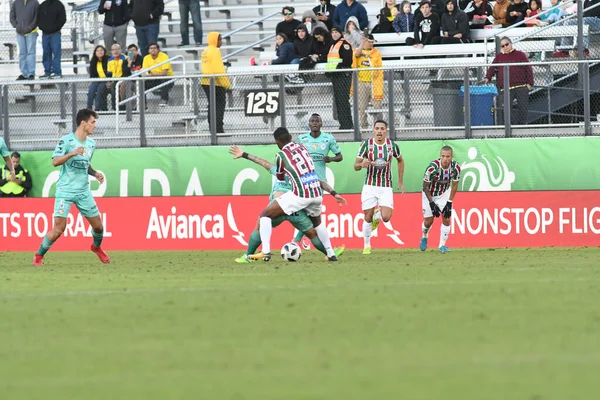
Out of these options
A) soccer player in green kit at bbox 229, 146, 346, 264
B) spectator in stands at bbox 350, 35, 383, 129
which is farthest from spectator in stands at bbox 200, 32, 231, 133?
soccer player in green kit at bbox 229, 146, 346, 264

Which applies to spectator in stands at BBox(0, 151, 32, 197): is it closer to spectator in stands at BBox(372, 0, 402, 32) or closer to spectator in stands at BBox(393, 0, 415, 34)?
spectator in stands at BBox(372, 0, 402, 32)

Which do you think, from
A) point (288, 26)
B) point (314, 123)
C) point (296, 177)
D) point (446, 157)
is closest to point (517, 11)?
point (288, 26)

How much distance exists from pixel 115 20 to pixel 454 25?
8.22 metres

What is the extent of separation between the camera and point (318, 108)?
75.8 ft

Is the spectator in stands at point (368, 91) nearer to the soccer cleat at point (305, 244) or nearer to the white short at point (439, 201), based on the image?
the soccer cleat at point (305, 244)

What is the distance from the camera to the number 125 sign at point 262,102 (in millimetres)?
22969

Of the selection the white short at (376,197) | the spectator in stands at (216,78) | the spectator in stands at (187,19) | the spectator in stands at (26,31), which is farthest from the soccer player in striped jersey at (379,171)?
the spectator in stands at (187,19)

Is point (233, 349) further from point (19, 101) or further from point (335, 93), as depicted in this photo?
point (19, 101)

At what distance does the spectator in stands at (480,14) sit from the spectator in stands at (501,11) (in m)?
0.23

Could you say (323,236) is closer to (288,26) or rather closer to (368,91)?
(368,91)

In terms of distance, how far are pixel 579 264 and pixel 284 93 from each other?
29.2 feet

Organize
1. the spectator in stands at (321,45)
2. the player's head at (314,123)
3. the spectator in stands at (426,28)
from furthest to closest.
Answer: the spectator in stands at (426,28)
the spectator in stands at (321,45)
the player's head at (314,123)

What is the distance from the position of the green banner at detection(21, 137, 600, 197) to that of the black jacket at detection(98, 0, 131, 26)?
21.0 ft

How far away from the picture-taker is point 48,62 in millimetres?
29141
